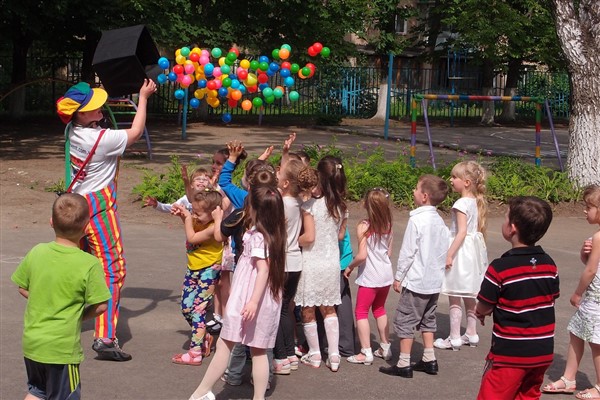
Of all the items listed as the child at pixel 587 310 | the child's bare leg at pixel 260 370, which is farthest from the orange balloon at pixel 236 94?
the child's bare leg at pixel 260 370

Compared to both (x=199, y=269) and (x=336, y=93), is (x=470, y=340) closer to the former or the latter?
(x=199, y=269)

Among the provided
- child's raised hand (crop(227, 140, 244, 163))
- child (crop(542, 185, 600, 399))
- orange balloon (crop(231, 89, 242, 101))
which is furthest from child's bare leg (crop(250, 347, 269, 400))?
orange balloon (crop(231, 89, 242, 101))

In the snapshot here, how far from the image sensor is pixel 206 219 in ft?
21.3

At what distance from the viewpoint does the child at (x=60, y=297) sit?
170 inches

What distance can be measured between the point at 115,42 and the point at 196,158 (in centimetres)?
1093

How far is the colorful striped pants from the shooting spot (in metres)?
6.50

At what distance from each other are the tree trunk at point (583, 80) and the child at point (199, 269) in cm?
896

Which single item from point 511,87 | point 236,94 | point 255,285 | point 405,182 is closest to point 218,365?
point 255,285

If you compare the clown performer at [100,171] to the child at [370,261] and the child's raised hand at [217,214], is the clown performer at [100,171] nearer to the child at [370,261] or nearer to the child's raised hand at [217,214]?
the child's raised hand at [217,214]

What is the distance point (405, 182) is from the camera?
13.5m

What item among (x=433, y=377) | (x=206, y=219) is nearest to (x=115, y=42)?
(x=206, y=219)

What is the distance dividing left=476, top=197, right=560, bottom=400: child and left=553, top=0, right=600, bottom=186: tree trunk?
970 centimetres

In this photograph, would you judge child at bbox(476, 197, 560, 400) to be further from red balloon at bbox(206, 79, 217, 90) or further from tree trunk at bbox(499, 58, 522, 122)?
tree trunk at bbox(499, 58, 522, 122)

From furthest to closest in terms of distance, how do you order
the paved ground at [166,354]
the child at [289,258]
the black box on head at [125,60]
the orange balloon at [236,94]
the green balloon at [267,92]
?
the green balloon at [267,92], the orange balloon at [236,94], the black box on head at [125,60], the child at [289,258], the paved ground at [166,354]
